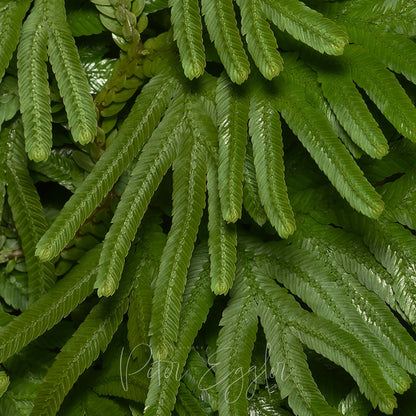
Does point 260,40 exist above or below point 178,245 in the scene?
above

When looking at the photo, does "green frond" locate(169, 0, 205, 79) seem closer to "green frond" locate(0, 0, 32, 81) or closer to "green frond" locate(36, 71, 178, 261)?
"green frond" locate(36, 71, 178, 261)

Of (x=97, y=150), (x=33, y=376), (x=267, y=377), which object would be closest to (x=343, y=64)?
(x=97, y=150)

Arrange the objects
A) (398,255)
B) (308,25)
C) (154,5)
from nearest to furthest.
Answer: (308,25), (398,255), (154,5)

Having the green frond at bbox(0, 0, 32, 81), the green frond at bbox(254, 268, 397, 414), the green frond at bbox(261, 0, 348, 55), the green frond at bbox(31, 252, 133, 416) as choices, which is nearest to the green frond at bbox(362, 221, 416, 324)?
the green frond at bbox(254, 268, 397, 414)

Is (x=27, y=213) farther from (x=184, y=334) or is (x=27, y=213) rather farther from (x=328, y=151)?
(x=328, y=151)

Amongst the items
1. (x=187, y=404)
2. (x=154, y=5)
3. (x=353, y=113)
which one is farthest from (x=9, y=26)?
(x=187, y=404)

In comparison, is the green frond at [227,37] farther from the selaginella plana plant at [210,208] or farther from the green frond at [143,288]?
the green frond at [143,288]

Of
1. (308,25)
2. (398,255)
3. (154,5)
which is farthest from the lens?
(154,5)
